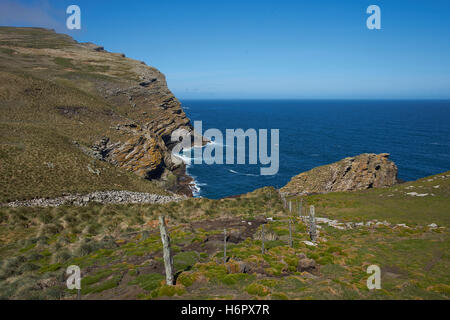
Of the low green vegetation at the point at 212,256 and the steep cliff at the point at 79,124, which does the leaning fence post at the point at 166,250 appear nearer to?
the low green vegetation at the point at 212,256

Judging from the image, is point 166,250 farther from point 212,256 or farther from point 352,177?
point 352,177

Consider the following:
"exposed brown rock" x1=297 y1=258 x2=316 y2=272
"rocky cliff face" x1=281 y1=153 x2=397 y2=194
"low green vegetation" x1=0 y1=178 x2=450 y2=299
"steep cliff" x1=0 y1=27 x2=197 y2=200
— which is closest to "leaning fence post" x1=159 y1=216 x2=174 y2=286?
"low green vegetation" x1=0 y1=178 x2=450 y2=299

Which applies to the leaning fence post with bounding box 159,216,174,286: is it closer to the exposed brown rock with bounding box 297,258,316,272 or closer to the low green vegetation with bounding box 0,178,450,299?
the low green vegetation with bounding box 0,178,450,299

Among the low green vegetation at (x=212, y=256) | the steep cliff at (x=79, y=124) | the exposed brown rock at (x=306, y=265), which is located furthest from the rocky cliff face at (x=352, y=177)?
the exposed brown rock at (x=306, y=265)

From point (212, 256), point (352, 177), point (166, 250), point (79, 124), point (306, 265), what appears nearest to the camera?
point (166, 250)

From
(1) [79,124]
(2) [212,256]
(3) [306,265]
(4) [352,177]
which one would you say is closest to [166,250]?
(2) [212,256]
